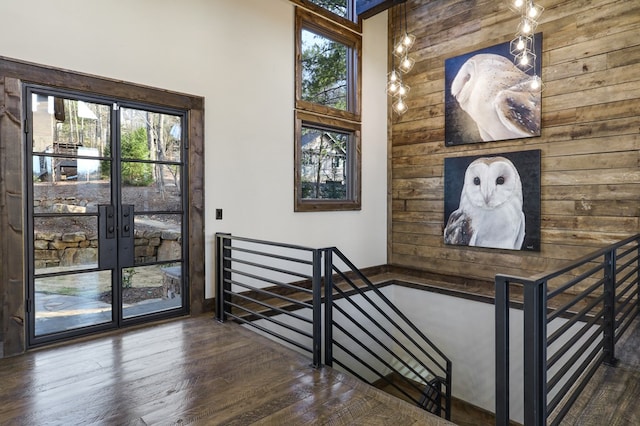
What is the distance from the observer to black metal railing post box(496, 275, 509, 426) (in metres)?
1.65

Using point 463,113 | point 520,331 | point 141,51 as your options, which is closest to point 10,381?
point 141,51

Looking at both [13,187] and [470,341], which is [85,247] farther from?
[470,341]

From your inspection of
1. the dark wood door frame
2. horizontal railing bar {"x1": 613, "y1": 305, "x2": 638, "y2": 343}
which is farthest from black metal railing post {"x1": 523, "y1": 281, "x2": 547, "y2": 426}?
the dark wood door frame

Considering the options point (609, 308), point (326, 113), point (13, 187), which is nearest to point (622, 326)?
point (609, 308)

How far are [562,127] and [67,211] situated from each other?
15.8 feet

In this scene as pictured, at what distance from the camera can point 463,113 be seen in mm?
4719

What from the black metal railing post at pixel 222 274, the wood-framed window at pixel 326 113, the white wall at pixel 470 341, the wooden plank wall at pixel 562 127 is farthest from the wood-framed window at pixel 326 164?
the white wall at pixel 470 341

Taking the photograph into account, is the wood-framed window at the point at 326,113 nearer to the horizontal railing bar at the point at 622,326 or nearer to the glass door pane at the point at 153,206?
the glass door pane at the point at 153,206

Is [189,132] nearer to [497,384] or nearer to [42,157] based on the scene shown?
[42,157]

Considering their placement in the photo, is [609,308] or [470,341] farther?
[470,341]

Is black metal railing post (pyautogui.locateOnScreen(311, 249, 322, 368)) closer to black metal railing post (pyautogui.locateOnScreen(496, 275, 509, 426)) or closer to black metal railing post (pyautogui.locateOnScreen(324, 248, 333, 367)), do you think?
black metal railing post (pyautogui.locateOnScreen(324, 248, 333, 367))

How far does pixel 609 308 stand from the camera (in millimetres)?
2680

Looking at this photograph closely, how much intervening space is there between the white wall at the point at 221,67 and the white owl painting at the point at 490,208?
141cm

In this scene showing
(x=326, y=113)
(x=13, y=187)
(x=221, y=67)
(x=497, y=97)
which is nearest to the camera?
(x=13, y=187)
